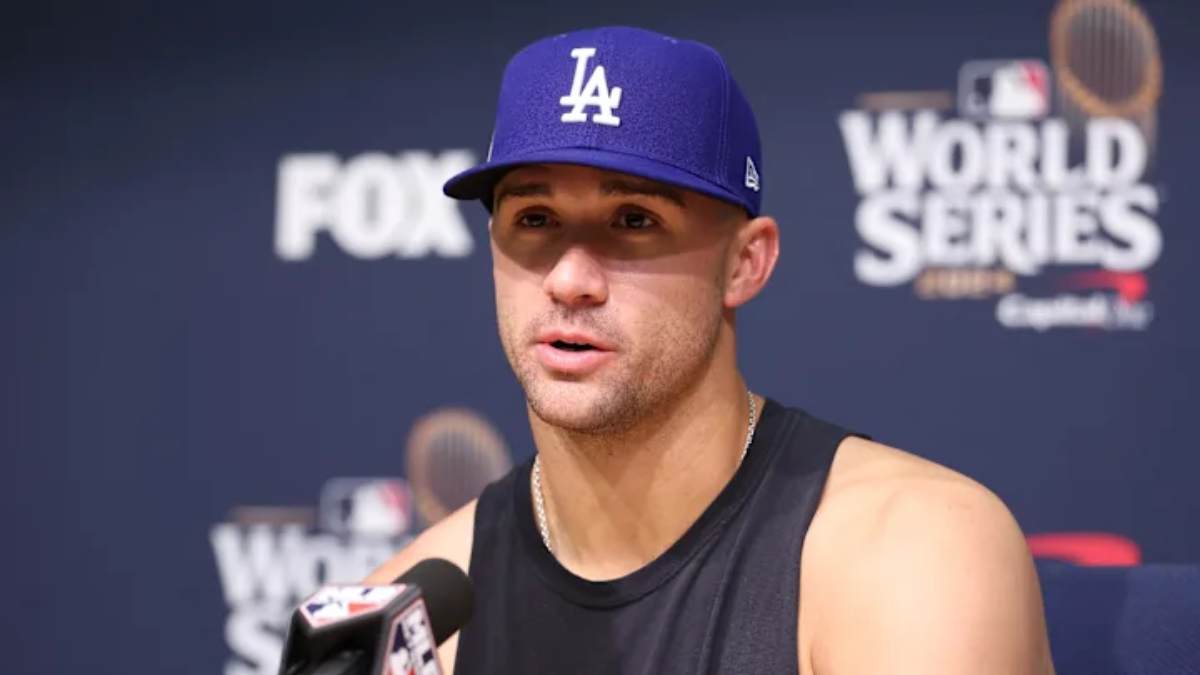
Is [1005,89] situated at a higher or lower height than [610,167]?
higher

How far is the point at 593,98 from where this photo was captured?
1.33 m

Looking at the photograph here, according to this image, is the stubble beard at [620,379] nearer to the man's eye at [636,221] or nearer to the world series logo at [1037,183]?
the man's eye at [636,221]

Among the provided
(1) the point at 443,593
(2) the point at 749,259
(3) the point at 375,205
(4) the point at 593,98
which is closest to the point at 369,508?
(3) the point at 375,205

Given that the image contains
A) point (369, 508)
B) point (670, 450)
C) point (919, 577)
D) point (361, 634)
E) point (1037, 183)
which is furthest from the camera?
point (369, 508)

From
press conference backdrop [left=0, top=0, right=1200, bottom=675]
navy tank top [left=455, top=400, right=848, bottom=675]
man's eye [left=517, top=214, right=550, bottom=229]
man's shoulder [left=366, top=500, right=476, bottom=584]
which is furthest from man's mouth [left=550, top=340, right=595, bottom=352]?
press conference backdrop [left=0, top=0, right=1200, bottom=675]

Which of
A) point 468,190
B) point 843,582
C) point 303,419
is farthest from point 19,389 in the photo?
point 843,582

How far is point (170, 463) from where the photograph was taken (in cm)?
286

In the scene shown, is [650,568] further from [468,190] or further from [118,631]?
[118,631]

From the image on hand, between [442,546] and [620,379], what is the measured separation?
0.39 meters

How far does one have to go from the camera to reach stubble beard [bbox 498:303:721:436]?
1.33 meters

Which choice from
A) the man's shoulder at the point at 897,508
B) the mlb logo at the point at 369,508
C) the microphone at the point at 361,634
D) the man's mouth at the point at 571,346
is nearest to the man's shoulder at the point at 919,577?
the man's shoulder at the point at 897,508

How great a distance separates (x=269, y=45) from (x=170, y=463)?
833 millimetres

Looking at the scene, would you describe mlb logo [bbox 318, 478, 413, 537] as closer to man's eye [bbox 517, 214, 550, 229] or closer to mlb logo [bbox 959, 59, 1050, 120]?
mlb logo [bbox 959, 59, 1050, 120]

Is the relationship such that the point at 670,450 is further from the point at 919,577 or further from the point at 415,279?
the point at 415,279
